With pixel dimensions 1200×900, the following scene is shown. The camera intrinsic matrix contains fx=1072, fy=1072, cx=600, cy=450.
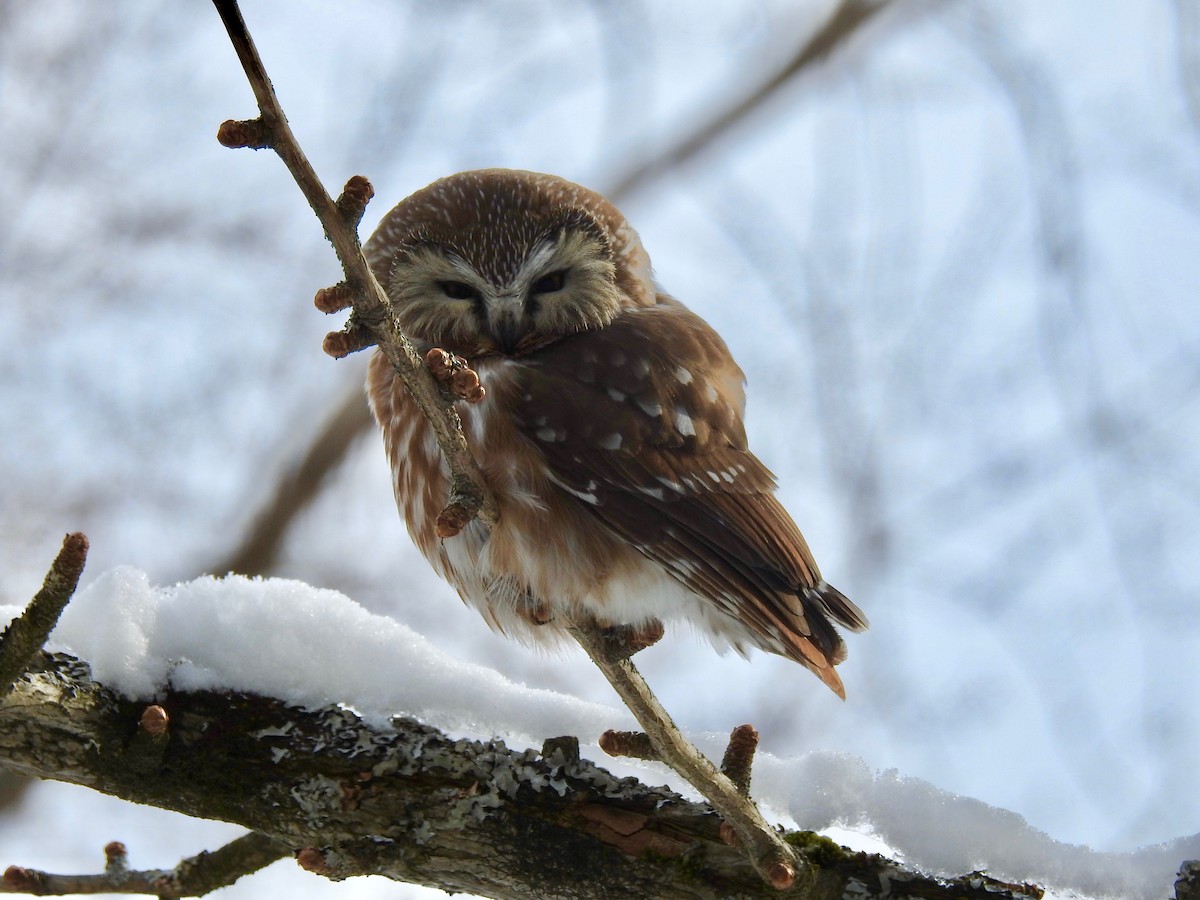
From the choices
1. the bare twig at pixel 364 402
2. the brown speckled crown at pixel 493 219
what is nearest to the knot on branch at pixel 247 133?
the brown speckled crown at pixel 493 219

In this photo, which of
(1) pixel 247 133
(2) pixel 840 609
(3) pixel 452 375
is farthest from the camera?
(2) pixel 840 609

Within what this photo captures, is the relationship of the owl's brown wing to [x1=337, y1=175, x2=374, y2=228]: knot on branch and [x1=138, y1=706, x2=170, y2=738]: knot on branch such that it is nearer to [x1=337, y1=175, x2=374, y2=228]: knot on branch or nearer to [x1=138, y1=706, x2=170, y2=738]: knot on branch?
[x1=138, y1=706, x2=170, y2=738]: knot on branch

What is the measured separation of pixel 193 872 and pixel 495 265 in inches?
78.1

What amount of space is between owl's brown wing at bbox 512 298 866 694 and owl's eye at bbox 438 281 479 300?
0.33 meters

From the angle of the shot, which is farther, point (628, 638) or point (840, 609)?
point (840, 609)

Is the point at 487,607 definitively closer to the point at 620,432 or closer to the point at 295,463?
the point at 620,432

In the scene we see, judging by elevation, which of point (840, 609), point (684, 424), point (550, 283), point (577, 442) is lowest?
point (840, 609)

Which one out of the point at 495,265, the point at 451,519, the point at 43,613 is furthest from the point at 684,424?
the point at 43,613

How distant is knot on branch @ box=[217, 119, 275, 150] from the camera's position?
1586mm

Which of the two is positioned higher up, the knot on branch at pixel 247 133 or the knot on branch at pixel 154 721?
the knot on branch at pixel 247 133

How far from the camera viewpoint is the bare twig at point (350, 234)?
4.95ft

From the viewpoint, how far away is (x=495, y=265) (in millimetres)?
3494

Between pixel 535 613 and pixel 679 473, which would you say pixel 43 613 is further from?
pixel 679 473

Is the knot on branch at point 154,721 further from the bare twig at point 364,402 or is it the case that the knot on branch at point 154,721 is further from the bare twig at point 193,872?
the bare twig at point 364,402
